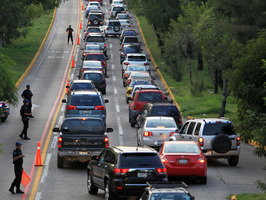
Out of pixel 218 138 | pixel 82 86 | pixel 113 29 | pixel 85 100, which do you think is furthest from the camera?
pixel 113 29

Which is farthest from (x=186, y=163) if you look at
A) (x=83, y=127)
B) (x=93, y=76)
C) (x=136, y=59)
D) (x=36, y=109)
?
(x=136, y=59)

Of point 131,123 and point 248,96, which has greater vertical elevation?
point 248,96

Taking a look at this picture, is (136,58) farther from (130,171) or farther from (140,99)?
(130,171)

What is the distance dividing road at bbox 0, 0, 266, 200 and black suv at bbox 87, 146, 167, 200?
1.82 meters

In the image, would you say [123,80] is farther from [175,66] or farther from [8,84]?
[8,84]

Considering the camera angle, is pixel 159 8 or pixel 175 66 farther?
pixel 159 8

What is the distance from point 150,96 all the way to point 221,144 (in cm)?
1169

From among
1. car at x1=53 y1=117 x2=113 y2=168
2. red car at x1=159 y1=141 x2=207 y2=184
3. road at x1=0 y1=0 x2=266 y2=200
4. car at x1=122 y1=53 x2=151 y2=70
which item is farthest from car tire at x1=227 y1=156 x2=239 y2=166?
car at x1=122 y1=53 x2=151 y2=70

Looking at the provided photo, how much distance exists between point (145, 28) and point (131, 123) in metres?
51.7

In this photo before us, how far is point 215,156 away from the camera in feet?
77.0

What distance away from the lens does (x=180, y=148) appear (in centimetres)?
2083

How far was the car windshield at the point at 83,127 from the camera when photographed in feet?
75.3

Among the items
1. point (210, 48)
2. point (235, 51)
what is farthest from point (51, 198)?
point (210, 48)

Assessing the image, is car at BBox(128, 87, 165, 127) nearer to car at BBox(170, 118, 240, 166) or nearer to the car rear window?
car at BBox(170, 118, 240, 166)
